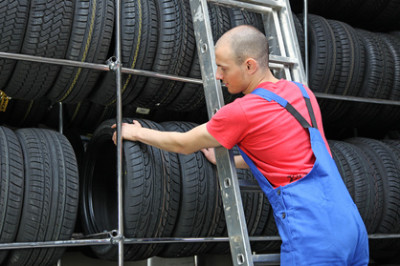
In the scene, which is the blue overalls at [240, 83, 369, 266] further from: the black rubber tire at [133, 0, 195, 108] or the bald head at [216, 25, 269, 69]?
the black rubber tire at [133, 0, 195, 108]

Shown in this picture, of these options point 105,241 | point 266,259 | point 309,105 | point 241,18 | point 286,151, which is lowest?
point 266,259

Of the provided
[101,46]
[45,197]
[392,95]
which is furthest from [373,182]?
[45,197]

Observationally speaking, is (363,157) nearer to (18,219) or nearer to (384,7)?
(384,7)

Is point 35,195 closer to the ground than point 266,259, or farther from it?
farther from it

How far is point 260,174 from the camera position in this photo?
98.4 inches

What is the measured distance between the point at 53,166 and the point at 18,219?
1.08 feet

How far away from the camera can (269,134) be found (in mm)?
2434

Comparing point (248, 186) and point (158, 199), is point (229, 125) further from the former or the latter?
point (158, 199)

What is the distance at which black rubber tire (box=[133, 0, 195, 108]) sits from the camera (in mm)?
3311

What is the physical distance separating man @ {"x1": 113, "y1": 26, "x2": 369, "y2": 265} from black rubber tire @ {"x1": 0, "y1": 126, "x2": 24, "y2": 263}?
0.76 meters

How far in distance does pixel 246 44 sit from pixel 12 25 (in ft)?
4.14

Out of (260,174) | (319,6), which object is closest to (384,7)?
(319,6)

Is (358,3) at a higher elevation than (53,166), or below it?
higher

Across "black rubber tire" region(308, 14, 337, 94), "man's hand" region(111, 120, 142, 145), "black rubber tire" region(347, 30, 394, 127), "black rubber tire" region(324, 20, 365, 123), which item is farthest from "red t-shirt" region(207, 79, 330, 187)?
"black rubber tire" region(347, 30, 394, 127)
